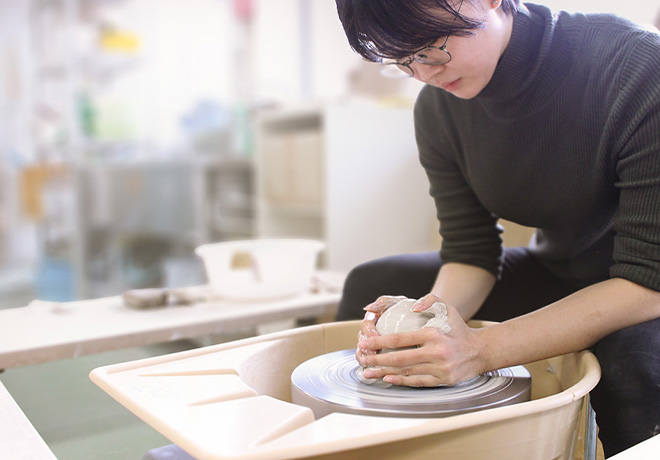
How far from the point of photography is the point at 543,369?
0.87m

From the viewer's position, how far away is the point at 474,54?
825 millimetres

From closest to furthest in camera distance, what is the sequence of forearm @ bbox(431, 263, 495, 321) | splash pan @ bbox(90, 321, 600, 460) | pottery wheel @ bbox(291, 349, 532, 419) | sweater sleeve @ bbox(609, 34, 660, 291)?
1. splash pan @ bbox(90, 321, 600, 460)
2. pottery wheel @ bbox(291, 349, 532, 419)
3. sweater sleeve @ bbox(609, 34, 660, 291)
4. forearm @ bbox(431, 263, 495, 321)

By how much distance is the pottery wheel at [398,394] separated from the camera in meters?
0.67

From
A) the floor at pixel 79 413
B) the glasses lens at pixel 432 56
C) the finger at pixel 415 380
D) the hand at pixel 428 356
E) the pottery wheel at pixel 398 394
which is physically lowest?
the floor at pixel 79 413

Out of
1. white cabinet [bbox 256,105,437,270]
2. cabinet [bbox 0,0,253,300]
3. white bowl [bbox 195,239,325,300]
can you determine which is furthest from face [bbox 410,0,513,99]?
cabinet [bbox 0,0,253,300]

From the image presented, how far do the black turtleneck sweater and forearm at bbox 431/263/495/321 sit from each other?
0.06 feet

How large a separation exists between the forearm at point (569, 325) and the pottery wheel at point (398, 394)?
0.03 metres

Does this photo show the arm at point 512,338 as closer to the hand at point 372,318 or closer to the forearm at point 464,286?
the hand at point 372,318

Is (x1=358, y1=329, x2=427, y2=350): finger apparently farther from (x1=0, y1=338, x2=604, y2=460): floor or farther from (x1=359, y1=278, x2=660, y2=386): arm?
(x1=0, y1=338, x2=604, y2=460): floor

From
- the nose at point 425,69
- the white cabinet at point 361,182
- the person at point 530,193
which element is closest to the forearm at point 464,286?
the person at point 530,193

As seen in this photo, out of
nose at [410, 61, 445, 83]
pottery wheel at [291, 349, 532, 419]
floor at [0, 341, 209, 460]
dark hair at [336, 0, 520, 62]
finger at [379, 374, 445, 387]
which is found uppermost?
dark hair at [336, 0, 520, 62]

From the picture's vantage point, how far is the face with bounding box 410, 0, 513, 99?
2.61ft

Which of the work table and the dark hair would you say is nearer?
the dark hair

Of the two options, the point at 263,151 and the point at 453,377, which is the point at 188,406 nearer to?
the point at 453,377
